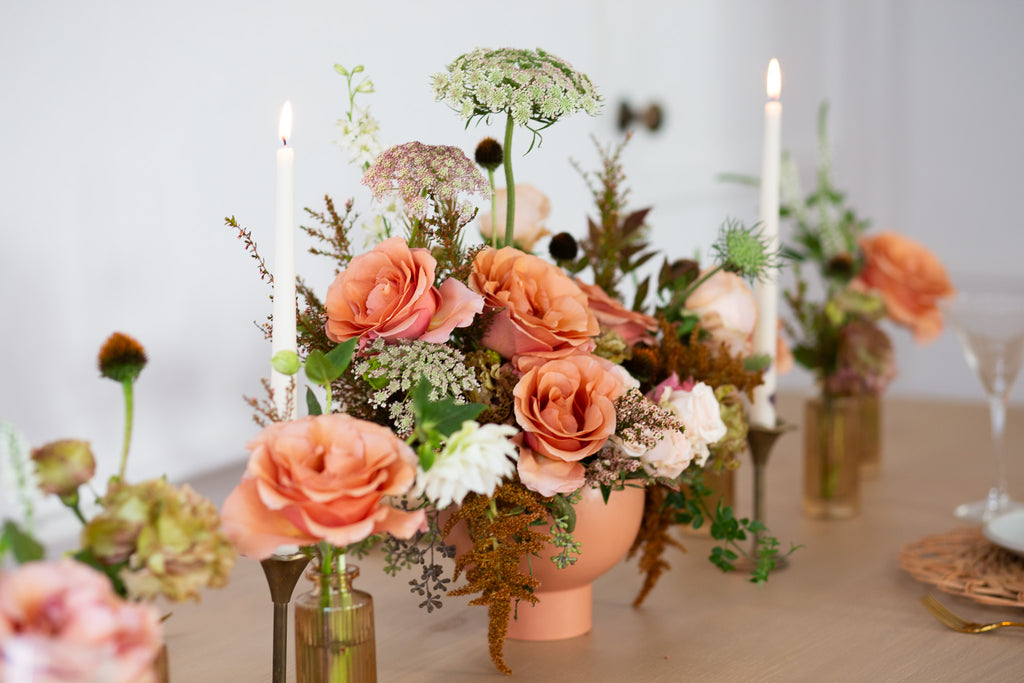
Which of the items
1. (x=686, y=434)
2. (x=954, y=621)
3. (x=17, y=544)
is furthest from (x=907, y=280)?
(x=17, y=544)

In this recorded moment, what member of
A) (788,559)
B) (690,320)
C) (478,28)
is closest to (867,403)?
(788,559)

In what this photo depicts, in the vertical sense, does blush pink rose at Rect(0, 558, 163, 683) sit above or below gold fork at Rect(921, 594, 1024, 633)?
above

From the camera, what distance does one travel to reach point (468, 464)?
1.90 ft

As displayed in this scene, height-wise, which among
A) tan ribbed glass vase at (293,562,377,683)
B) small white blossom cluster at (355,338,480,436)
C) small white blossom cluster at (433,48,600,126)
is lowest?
tan ribbed glass vase at (293,562,377,683)

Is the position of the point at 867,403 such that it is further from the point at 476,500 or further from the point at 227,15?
the point at 227,15

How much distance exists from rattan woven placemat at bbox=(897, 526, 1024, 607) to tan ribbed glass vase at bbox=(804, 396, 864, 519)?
0.46ft

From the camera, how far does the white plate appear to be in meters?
0.93

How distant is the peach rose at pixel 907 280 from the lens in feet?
4.53

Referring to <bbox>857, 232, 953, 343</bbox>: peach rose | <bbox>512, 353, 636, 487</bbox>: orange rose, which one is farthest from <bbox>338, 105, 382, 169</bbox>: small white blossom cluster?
<bbox>857, 232, 953, 343</bbox>: peach rose

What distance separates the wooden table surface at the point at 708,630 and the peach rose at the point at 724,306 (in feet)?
0.82

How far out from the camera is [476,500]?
2.31ft

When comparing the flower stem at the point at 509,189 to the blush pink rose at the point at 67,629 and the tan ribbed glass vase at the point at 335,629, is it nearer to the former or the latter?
the tan ribbed glass vase at the point at 335,629

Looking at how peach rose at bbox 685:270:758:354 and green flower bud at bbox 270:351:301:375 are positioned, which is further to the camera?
peach rose at bbox 685:270:758:354

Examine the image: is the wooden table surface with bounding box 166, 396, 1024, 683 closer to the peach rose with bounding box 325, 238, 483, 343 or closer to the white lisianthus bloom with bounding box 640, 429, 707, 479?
the white lisianthus bloom with bounding box 640, 429, 707, 479
